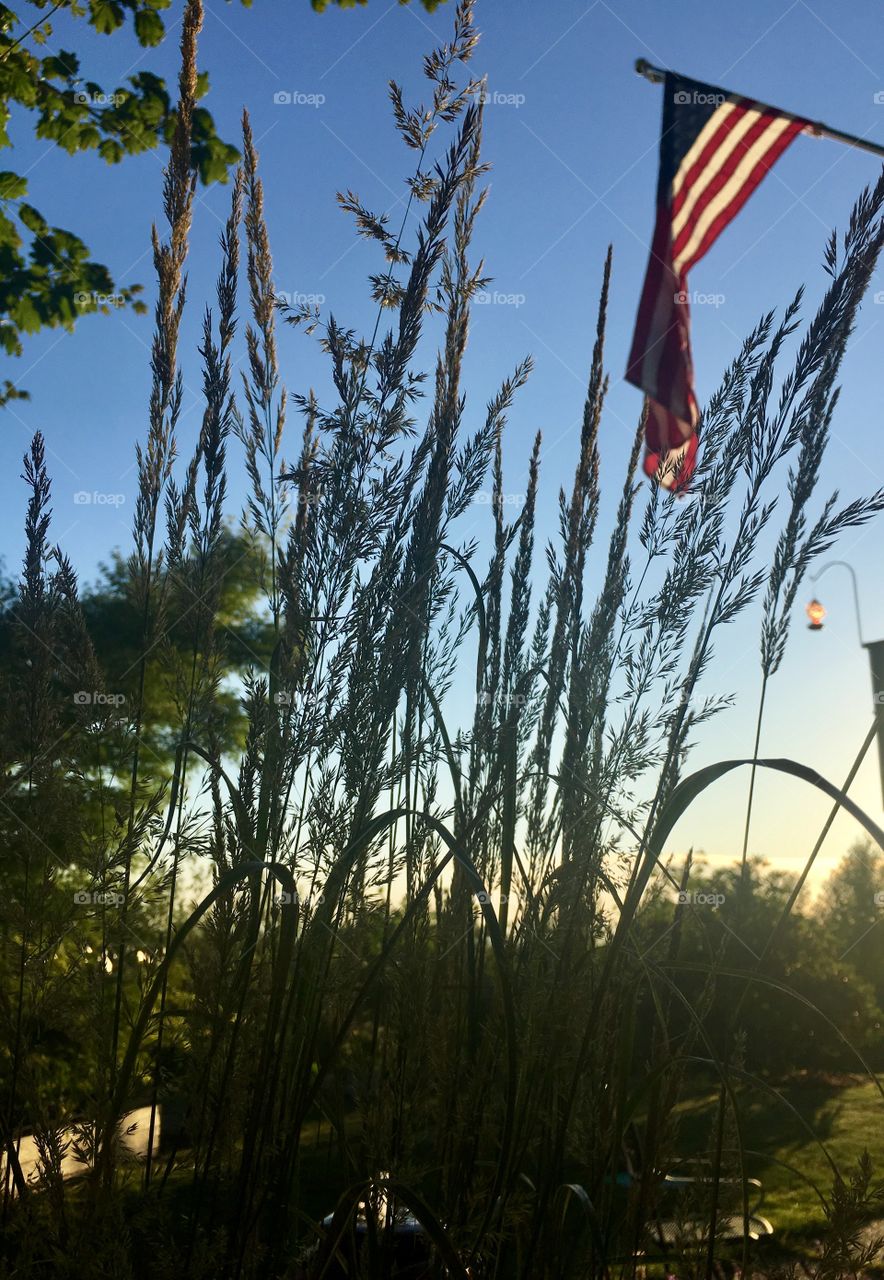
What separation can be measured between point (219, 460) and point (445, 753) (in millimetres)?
719

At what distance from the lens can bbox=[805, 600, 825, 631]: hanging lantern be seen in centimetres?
831

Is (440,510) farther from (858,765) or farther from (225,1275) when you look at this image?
(225,1275)

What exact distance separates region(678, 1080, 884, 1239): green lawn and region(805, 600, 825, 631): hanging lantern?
445 cm

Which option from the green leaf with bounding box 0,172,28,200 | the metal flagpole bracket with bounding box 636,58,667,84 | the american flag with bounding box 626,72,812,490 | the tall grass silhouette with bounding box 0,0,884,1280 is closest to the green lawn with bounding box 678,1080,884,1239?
the tall grass silhouette with bounding box 0,0,884,1280

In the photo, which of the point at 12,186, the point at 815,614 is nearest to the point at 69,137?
the point at 12,186

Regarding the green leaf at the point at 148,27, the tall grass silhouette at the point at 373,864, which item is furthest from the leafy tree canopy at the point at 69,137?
the tall grass silhouette at the point at 373,864

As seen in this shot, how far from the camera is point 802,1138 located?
3852 millimetres

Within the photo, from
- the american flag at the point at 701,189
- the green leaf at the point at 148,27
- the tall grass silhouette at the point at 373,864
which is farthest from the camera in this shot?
the green leaf at the point at 148,27

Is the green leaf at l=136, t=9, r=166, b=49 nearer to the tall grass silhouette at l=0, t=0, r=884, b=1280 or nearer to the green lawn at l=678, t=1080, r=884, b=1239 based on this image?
the tall grass silhouette at l=0, t=0, r=884, b=1280

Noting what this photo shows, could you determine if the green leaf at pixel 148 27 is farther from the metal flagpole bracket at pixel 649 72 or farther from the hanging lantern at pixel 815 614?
the hanging lantern at pixel 815 614

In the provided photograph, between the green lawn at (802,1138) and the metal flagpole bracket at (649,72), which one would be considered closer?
the green lawn at (802,1138)

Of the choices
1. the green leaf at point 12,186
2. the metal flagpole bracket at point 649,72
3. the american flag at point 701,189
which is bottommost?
the american flag at point 701,189

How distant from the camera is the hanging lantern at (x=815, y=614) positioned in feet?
27.3

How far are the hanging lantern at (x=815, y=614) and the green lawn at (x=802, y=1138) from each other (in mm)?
4449
